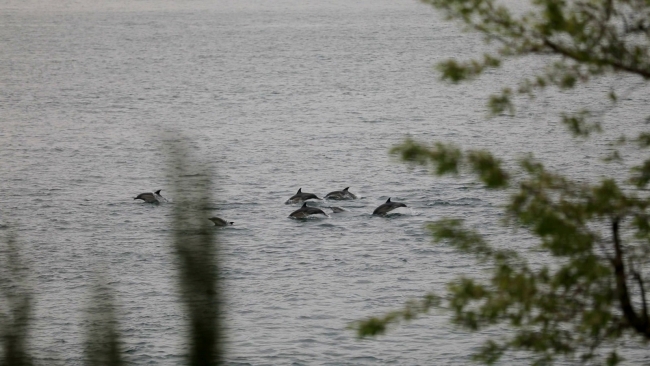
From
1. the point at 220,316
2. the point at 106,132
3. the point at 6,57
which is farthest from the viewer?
the point at 6,57

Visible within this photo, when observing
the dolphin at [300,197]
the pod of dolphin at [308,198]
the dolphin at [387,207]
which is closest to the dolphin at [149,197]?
the pod of dolphin at [308,198]

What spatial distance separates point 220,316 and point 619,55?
502 centimetres

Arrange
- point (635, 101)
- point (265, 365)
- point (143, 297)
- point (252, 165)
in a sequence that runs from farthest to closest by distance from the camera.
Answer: point (635, 101) → point (252, 165) → point (143, 297) → point (265, 365)

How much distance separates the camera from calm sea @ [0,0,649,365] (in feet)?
72.9

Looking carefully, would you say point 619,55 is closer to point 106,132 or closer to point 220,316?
point 220,316

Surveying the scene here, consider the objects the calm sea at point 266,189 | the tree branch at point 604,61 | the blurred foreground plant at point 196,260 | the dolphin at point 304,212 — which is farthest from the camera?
the dolphin at point 304,212

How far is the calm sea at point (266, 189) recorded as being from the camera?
22.2 m

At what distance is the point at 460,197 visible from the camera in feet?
116

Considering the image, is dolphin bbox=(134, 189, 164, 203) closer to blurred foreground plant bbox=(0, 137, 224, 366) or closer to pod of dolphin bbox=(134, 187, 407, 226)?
pod of dolphin bbox=(134, 187, 407, 226)

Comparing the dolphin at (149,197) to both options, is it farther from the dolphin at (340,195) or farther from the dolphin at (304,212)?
the dolphin at (340,195)

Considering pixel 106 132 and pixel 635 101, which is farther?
pixel 635 101

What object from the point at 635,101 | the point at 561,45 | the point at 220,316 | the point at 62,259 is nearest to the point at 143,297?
the point at 62,259

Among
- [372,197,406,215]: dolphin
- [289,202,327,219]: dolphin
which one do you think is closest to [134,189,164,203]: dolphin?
[289,202,327,219]: dolphin

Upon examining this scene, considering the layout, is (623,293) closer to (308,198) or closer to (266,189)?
(308,198)
